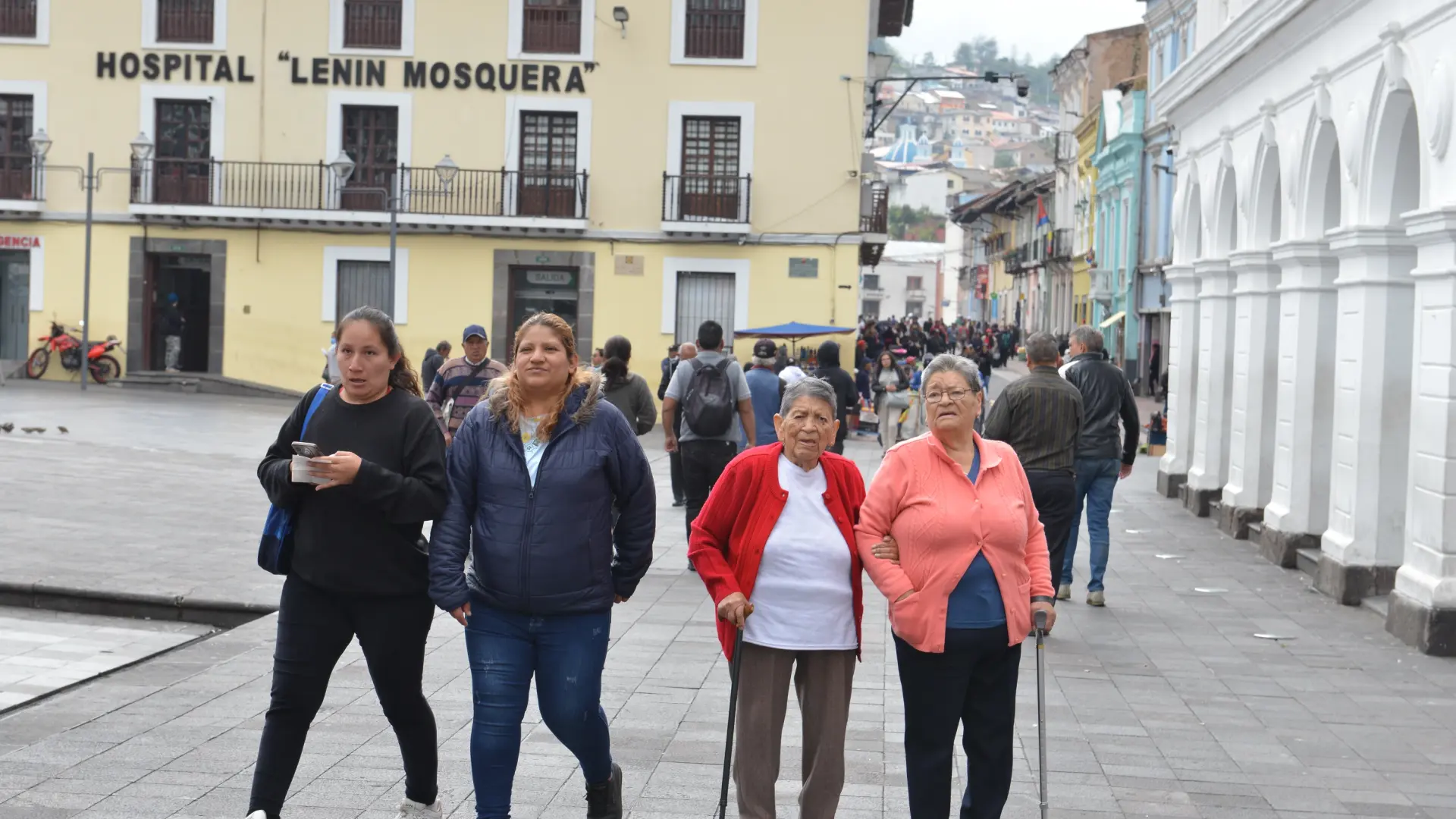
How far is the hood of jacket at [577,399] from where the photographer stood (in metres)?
5.17

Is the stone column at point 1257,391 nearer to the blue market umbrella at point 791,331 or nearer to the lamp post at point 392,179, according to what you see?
the blue market umbrella at point 791,331

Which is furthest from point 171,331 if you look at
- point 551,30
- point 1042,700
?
point 1042,700

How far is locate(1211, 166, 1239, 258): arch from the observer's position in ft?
57.0

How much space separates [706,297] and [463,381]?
21.8 meters

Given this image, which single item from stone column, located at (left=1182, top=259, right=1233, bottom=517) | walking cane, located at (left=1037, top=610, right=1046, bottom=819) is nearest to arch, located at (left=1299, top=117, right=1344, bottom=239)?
stone column, located at (left=1182, top=259, right=1233, bottom=517)

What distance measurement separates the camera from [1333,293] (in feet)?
43.9

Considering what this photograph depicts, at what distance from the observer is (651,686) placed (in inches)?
315

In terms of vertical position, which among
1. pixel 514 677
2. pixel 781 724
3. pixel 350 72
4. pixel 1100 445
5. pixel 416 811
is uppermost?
pixel 350 72

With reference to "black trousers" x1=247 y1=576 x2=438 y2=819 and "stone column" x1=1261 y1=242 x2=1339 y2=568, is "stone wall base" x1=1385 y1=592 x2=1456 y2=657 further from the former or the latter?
"black trousers" x1=247 y1=576 x2=438 y2=819

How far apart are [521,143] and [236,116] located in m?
5.58

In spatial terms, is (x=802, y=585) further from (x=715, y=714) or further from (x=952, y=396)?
(x=715, y=714)

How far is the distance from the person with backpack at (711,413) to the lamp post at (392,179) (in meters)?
18.2

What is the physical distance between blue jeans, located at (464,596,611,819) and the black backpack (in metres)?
6.21

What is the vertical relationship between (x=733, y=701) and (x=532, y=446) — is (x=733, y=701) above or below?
below
